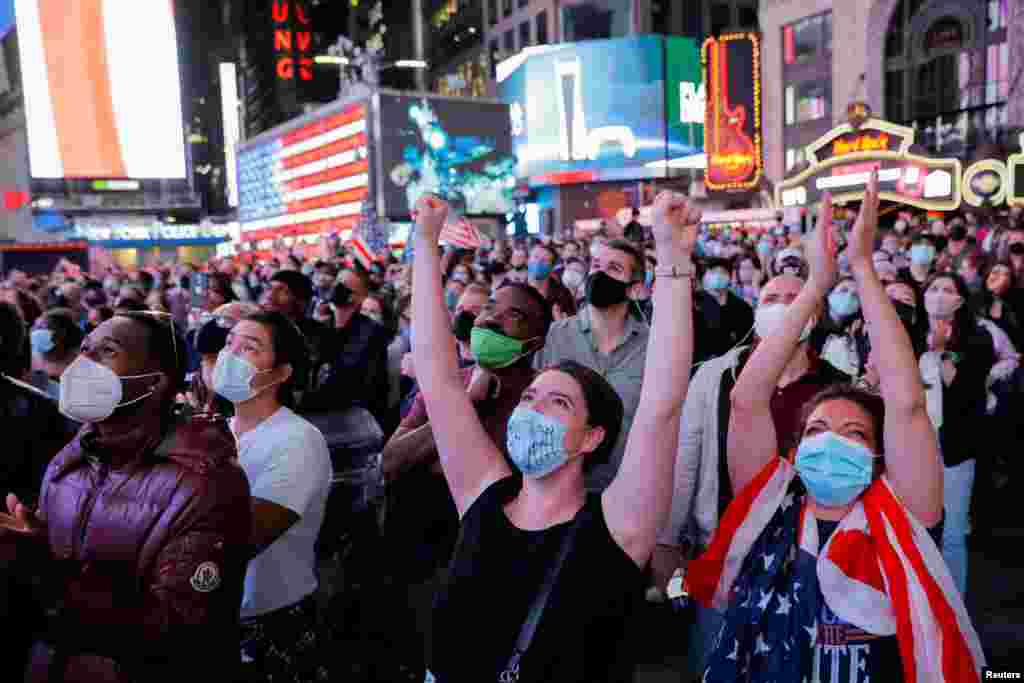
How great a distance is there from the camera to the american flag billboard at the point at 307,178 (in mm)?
39625

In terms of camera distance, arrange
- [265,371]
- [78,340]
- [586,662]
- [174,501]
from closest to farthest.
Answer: [586,662]
[174,501]
[265,371]
[78,340]

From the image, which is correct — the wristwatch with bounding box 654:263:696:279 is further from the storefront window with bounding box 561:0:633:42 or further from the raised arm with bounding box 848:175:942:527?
the storefront window with bounding box 561:0:633:42

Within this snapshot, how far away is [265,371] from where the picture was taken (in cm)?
319

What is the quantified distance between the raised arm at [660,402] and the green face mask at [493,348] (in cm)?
130

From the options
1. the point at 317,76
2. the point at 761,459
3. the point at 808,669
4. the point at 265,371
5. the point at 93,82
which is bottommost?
the point at 808,669

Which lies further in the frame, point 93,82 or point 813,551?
point 93,82

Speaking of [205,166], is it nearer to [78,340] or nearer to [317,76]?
[317,76]

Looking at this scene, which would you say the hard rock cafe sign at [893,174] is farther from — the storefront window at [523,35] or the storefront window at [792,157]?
the storefront window at [523,35]

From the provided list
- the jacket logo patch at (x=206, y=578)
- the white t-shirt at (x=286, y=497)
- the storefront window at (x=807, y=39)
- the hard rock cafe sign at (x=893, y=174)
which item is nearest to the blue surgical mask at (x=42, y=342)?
the white t-shirt at (x=286, y=497)

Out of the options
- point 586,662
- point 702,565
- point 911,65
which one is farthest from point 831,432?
point 911,65

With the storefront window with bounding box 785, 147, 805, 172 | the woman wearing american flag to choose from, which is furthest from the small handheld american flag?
the storefront window with bounding box 785, 147, 805, 172

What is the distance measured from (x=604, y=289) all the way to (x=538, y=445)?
1.83 meters

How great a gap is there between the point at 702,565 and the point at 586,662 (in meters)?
0.74

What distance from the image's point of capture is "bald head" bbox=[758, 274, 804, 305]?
3738 mm
